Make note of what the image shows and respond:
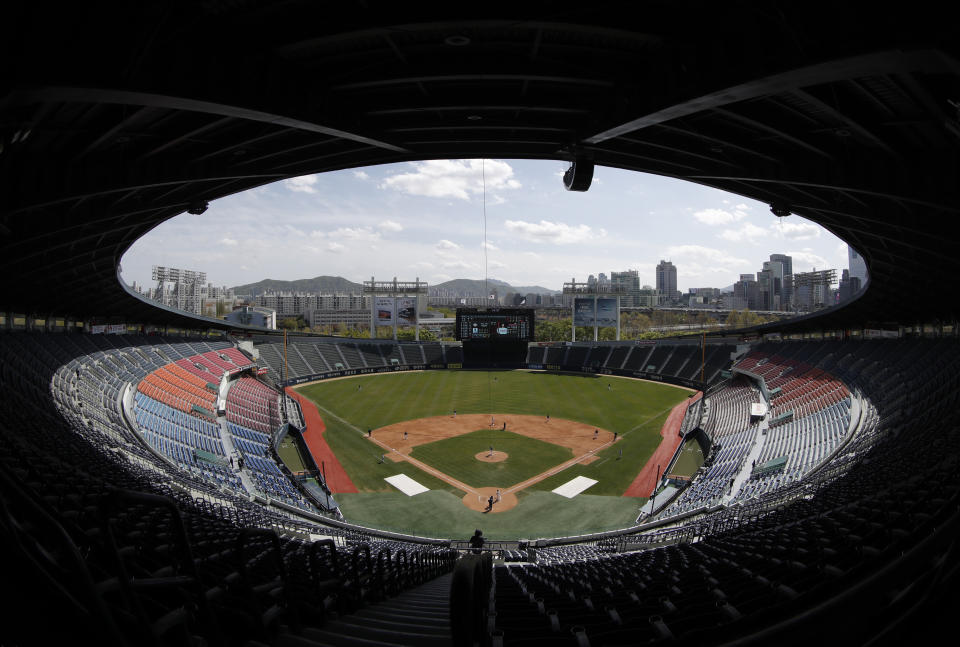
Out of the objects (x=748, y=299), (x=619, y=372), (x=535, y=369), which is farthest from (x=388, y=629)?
(x=748, y=299)

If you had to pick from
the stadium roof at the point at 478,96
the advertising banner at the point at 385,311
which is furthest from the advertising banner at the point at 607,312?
the stadium roof at the point at 478,96

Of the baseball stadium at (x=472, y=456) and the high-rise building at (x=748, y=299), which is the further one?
the high-rise building at (x=748, y=299)

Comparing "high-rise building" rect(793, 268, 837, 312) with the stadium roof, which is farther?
"high-rise building" rect(793, 268, 837, 312)

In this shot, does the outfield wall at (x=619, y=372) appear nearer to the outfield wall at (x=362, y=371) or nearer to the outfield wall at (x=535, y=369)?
the outfield wall at (x=535, y=369)

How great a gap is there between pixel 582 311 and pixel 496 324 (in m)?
18.9

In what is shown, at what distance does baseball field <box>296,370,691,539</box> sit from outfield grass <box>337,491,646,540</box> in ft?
0.19

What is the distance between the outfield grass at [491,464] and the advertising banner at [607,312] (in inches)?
1726

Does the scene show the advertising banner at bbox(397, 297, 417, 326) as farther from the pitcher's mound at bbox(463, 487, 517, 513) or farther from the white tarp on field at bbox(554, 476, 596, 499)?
the white tarp on field at bbox(554, 476, 596, 499)

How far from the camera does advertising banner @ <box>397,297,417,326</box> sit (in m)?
81.0

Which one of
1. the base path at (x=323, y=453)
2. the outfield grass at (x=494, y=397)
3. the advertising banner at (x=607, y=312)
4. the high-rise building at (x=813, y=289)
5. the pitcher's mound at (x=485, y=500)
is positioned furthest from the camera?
the high-rise building at (x=813, y=289)

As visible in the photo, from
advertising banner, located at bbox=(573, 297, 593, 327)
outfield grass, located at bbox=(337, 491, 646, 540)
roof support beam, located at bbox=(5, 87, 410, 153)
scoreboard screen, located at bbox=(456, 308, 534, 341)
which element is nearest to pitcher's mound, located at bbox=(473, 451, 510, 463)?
outfield grass, located at bbox=(337, 491, 646, 540)

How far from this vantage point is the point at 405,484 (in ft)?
96.9

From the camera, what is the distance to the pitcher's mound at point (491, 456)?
33.9 m

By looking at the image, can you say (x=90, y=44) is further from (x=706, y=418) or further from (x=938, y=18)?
(x=706, y=418)
